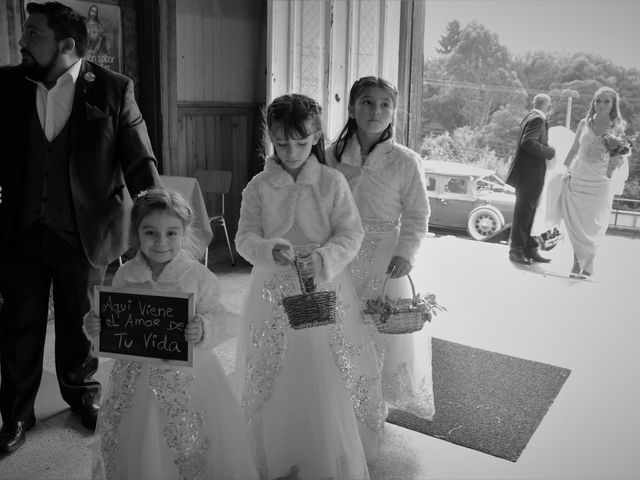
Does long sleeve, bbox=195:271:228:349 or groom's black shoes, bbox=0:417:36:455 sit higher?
long sleeve, bbox=195:271:228:349

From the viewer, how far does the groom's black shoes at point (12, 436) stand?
2.44 m

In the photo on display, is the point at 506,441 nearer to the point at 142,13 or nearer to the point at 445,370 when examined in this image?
the point at 445,370

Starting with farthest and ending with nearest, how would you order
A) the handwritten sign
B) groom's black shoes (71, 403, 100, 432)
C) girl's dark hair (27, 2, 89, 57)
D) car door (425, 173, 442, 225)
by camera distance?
car door (425, 173, 442, 225)
groom's black shoes (71, 403, 100, 432)
girl's dark hair (27, 2, 89, 57)
the handwritten sign

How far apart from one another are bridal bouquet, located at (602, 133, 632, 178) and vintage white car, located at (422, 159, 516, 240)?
1.99m

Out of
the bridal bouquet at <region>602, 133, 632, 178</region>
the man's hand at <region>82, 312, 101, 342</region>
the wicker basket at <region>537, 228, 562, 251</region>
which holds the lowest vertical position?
the wicker basket at <region>537, 228, 562, 251</region>

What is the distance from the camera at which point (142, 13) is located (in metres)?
5.06

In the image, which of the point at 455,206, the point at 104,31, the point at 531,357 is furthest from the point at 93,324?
the point at 455,206

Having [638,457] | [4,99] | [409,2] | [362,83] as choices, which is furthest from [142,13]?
[638,457]

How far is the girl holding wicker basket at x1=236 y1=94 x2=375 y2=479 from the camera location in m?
2.04

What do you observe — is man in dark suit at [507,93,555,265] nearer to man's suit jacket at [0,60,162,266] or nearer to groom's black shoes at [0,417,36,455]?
man's suit jacket at [0,60,162,266]

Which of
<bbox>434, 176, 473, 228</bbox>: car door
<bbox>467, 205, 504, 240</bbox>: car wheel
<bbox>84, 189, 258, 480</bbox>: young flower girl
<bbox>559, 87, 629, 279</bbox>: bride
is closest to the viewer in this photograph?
<bbox>84, 189, 258, 480</bbox>: young flower girl

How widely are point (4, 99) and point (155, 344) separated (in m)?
1.24

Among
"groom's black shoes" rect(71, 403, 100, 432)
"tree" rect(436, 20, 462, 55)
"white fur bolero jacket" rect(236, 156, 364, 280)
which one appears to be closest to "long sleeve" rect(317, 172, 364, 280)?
"white fur bolero jacket" rect(236, 156, 364, 280)

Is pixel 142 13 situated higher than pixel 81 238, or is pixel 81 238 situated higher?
pixel 142 13
